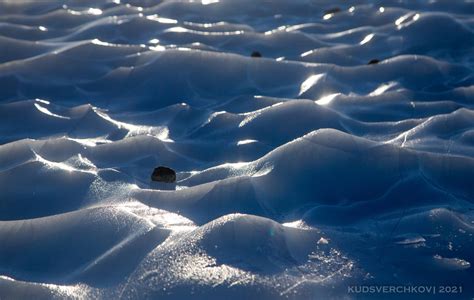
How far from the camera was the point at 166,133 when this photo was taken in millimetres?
3008

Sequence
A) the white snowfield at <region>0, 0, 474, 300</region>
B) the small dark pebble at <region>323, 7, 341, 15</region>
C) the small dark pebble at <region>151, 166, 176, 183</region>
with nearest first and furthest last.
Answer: the white snowfield at <region>0, 0, 474, 300</region> < the small dark pebble at <region>151, 166, 176, 183</region> < the small dark pebble at <region>323, 7, 341, 15</region>

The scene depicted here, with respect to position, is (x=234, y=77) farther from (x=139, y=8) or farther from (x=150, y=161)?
(x=139, y=8)

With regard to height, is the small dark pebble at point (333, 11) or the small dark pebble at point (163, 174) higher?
the small dark pebble at point (333, 11)

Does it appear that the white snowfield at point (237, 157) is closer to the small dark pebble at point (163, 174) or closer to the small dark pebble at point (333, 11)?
the small dark pebble at point (163, 174)

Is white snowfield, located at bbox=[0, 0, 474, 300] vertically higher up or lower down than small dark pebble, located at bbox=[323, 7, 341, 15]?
lower down

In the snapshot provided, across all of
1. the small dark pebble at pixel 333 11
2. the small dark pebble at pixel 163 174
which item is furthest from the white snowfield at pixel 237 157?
the small dark pebble at pixel 333 11

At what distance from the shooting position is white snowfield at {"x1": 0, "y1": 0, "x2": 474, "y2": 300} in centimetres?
191

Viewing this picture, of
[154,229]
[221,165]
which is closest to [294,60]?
[221,165]

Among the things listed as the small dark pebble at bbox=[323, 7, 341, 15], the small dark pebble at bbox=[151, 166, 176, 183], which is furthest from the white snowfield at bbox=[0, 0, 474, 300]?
the small dark pebble at bbox=[323, 7, 341, 15]

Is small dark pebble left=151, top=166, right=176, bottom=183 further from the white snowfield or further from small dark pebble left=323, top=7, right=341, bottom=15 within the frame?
small dark pebble left=323, top=7, right=341, bottom=15

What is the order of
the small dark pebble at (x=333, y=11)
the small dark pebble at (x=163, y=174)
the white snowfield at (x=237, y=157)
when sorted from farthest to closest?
the small dark pebble at (x=333, y=11) → the small dark pebble at (x=163, y=174) → the white snowfield at (x=237, y=157)

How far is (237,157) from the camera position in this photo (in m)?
2.73

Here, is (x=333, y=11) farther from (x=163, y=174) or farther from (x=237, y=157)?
(x=163, y=174)

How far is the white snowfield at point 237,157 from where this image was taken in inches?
75.1
